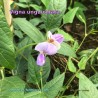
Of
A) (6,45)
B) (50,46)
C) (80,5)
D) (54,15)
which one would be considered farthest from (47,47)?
(80,5)

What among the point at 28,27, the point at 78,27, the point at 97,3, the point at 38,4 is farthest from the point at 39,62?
the point at 97,3

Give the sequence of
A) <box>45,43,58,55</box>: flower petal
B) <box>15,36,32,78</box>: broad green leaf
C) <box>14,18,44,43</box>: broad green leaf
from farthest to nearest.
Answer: <box>15,36,32,78</box>: broad green leaf < <box>14,18,44,43</box>: broad green leaf < <box>45,43,58,55</box>: flower petal

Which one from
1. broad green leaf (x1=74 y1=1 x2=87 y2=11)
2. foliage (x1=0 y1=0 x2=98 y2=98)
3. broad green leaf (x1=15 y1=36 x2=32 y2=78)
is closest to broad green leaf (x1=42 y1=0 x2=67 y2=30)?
foliage (x1=0 y1=0 x2=98 y2=98)

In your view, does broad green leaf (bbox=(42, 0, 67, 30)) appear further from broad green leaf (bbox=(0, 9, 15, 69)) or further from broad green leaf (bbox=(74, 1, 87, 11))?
broad green leaf (bbox=(74, 1, 87, 11))

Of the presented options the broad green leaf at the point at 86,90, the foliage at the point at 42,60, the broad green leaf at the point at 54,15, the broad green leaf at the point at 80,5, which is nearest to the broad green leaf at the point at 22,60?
the foliage at the point at 42,60

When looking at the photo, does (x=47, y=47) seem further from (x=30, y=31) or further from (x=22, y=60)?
(x=22, y=60)

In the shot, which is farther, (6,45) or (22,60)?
(22,60)
